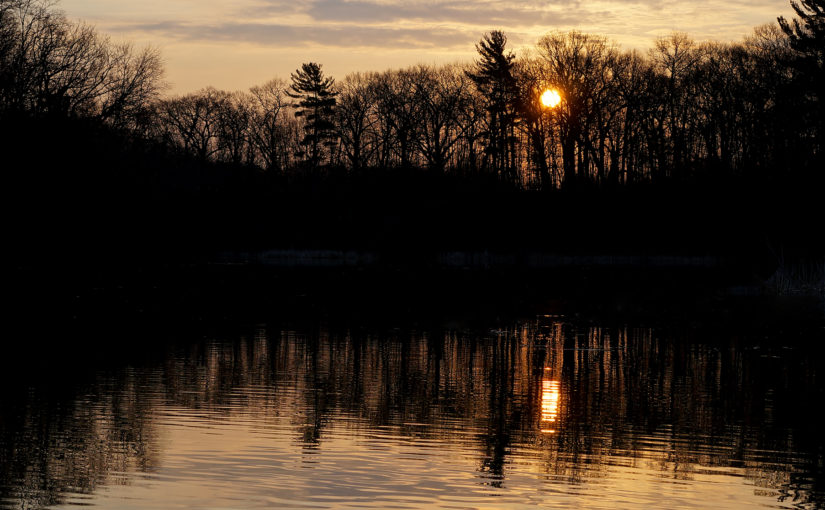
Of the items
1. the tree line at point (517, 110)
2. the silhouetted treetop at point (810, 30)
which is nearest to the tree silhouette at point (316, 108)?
the tree line at point (517, 110)

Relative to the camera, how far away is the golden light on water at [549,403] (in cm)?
1360

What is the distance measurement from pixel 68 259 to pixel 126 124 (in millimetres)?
13466

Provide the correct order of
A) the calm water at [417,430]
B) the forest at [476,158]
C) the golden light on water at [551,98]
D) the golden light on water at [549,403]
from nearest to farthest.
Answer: the calm water at [417,430], the golden light on water at [549,403], the forest at [476,158], the golden light on water at [551,98]

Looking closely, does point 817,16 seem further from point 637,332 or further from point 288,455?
point 288,455

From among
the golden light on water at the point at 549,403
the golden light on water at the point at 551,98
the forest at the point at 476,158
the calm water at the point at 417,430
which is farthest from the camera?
the golden light on water at the point at 551,98

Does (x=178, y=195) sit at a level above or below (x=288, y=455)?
above

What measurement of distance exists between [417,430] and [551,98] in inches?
2594

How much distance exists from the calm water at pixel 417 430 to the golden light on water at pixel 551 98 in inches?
2211

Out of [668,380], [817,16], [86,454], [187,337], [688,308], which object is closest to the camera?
[86,454]

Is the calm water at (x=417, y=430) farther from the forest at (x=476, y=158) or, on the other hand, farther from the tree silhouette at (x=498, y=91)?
the tree silhouette at (x=498, y=91)

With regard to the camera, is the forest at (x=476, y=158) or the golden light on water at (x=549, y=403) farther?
the forest at (x=476, y=158)

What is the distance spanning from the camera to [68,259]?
4781cm

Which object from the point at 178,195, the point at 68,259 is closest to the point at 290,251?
the point at 178,195

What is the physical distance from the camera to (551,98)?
76.7 metres
